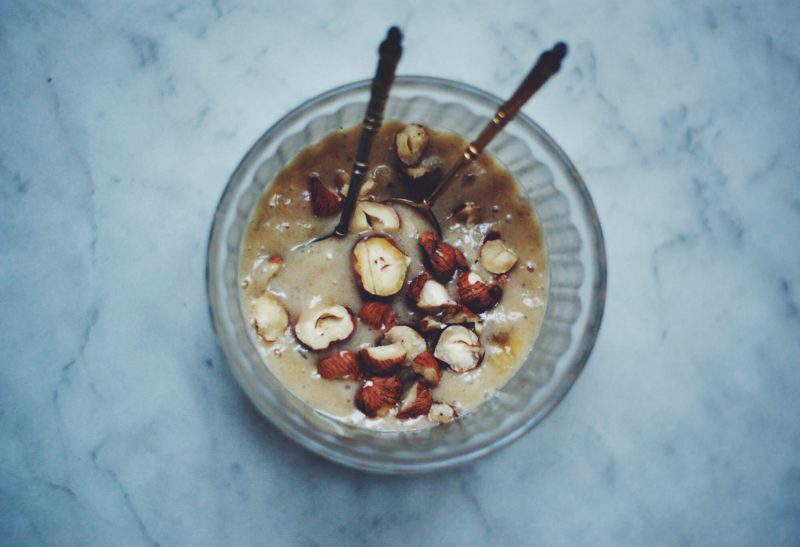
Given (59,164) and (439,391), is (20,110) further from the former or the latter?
(439,391)

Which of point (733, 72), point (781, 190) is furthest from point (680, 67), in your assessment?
point (781, 190)

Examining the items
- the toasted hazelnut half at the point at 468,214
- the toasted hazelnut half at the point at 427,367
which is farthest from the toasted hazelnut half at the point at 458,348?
the toasted hazelnut half at the point at 468,214

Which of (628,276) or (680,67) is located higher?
(680,67)

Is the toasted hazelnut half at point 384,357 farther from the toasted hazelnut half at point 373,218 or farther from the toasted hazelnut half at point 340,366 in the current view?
the toasted hazelnut half at point 373,218

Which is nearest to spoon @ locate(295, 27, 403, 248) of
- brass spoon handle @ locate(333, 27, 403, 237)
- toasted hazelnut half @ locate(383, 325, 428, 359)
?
brass spoon handle @ locate(333, 27, 403, 237)

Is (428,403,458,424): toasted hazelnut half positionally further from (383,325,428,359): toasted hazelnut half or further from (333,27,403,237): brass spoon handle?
(333,27,403,237): brass spoon handle
